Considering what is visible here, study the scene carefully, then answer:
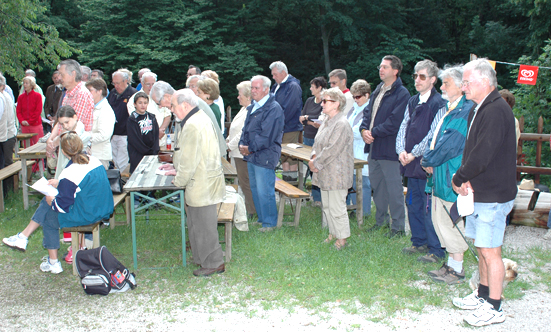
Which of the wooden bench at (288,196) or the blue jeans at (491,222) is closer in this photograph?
the blue jeans at (491,222)

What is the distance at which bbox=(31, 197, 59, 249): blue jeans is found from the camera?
4727 mm

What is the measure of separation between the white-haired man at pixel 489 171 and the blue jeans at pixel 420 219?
1.21 metres

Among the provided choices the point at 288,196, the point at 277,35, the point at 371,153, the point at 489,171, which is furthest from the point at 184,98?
the point at 277,35

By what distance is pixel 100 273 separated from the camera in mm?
4297

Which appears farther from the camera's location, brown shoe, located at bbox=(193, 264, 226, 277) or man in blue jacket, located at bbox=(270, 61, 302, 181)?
man in blue jacket, located at bbox=(270, 61, 302, 181)

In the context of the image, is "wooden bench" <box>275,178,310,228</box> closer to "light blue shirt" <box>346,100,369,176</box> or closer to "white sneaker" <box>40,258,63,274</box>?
"light blue shirt" <box>346,100,369,176</box>

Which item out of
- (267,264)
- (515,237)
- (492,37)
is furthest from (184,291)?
(492,37)

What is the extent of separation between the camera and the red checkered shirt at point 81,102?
5.50 meters

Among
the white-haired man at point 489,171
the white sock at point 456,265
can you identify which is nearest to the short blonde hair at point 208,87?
the white-haired man at point 489,171

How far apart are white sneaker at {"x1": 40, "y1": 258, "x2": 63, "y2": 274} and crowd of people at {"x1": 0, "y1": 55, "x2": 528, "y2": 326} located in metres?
0.02

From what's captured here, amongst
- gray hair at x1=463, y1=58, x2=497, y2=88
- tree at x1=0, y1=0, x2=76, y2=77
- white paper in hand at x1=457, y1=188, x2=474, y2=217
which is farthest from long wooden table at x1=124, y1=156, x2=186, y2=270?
tree at x1=0, y1=0, x2=76, y2=77

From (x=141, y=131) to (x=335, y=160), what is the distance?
280 cm

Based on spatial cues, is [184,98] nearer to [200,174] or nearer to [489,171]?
[200,174]

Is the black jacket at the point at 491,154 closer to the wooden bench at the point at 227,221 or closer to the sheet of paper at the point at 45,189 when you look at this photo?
the wooden bench at the point at 227,221
